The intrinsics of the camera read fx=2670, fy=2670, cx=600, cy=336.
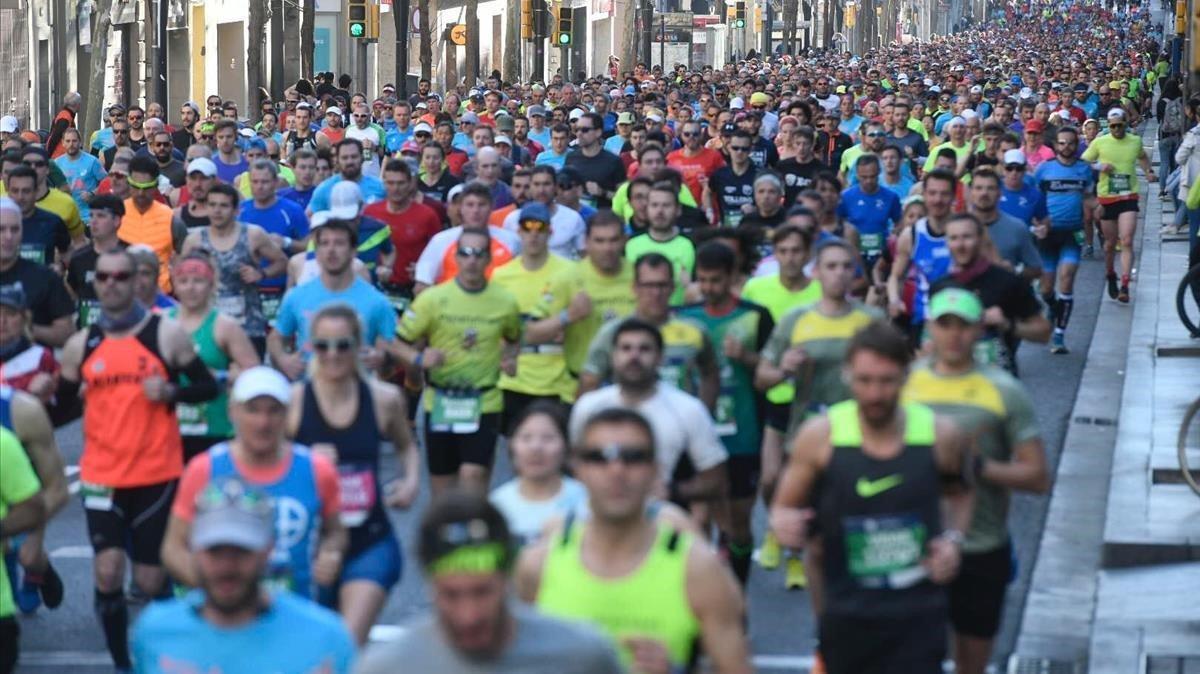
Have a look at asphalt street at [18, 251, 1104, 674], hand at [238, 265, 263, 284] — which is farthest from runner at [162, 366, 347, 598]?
hand at [238, 265, 263, 284]

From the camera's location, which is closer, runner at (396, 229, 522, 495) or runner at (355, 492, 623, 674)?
runner at (355, 492, 623, 674)

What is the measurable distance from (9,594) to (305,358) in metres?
3.17

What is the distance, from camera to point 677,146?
25.8 m

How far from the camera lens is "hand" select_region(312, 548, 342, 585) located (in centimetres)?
744

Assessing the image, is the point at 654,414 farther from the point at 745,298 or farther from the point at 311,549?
the point at 745,298

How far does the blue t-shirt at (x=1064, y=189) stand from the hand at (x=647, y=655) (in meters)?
13.7

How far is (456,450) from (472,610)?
645 cm

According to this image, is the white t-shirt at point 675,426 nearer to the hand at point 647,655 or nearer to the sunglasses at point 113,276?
the sunglasses at point 113,276

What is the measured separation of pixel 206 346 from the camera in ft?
33.6

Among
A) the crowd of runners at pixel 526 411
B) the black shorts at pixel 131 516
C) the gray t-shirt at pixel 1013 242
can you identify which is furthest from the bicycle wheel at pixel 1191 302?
the black shorts at pixel 131 516

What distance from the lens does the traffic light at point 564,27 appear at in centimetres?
5175

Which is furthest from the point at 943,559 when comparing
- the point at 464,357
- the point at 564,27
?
the point at 564,27

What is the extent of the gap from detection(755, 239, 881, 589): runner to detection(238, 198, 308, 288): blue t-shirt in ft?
20.6

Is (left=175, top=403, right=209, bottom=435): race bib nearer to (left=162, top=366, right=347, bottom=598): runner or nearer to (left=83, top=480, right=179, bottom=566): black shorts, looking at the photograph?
(left=83, top=480, right=179, bottom=566): black shorts
